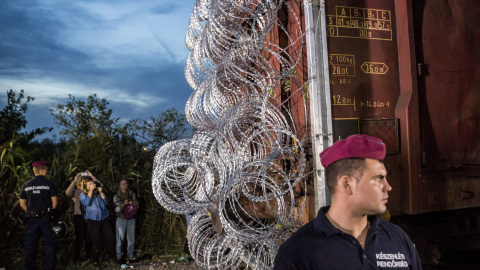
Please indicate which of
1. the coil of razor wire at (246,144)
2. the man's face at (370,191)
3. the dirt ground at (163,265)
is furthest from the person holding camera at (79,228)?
the man's face at (370,191)

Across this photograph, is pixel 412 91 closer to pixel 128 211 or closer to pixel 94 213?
pixel 128 211

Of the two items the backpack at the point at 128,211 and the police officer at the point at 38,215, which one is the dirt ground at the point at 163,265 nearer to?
the backpack at the point at 128,211

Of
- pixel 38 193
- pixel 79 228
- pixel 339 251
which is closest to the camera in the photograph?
pixel 339 251

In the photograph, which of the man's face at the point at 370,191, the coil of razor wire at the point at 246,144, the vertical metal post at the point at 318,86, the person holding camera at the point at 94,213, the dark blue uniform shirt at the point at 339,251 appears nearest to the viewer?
the dark blue uniform shirt at the point at 339,251

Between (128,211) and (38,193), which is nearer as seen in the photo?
(38,193)

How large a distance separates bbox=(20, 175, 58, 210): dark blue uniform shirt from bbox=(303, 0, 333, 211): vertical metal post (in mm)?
5520

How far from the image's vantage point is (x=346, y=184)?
1945mm

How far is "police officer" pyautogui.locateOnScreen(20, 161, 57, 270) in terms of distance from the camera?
22.8 ft

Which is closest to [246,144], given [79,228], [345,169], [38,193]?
[345,169]

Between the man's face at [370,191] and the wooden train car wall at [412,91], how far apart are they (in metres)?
1.96

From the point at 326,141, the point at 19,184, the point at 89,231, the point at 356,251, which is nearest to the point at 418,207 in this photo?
the point at 326,141

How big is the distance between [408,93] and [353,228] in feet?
8.84

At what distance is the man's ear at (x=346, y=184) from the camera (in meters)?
1.93

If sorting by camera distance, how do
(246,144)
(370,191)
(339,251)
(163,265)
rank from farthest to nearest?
(163,265), (246,144), (370,191), (339,251)
